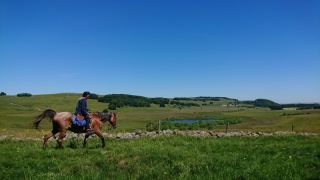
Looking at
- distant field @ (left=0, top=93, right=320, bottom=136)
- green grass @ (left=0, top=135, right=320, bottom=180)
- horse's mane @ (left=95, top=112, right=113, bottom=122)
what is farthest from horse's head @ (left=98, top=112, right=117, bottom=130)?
distant field @ (left=0, top=93, right=320, bottom=136)

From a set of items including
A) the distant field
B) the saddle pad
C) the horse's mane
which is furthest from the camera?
the distant field

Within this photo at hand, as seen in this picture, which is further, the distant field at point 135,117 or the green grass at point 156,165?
the distant field at point 135,117

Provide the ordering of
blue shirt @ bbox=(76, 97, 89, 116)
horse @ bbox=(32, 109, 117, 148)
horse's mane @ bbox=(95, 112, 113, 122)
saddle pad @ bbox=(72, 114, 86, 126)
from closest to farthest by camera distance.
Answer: horse @ bbox=(32, 109, 117, 148), blue shirt @ bbox=(76, 97, 89, 116), saddle pad @ bbox=(72, 114, 86, 126), horse's mane @ bbox=(95, 112, 113, 122)

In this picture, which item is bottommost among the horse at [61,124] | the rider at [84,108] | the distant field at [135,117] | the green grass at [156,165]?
the distant field at [135,117]

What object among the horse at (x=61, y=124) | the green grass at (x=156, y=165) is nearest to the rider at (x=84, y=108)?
the horse at (x=61, y=124)

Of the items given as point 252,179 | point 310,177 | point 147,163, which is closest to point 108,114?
point 147,163

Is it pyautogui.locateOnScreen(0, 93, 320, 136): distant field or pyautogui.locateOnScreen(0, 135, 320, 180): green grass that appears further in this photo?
pyautogui.locateOnScreen(0, 93, 320, 136): distant field

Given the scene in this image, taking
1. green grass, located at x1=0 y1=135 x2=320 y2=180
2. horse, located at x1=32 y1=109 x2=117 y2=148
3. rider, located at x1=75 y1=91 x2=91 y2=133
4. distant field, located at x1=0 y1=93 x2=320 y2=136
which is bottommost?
distant field, located at x1=0 y1=93 x2=320 y2=136

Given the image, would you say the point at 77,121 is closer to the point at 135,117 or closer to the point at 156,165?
the point at 156,165

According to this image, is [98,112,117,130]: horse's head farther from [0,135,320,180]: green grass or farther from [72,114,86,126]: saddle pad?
[0,135,320,180]: green grass

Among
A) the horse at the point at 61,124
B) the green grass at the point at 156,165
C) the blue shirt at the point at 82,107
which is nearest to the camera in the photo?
the green grass at the point at 156,165

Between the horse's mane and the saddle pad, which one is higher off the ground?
the horse's mane

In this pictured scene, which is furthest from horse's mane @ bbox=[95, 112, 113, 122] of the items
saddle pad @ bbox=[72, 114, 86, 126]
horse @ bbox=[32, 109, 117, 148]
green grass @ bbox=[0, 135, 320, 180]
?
green grass @ bbox=[0, 135, 320, 180]

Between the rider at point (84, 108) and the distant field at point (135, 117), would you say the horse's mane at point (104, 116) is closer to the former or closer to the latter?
the rider at point (84, 108)
